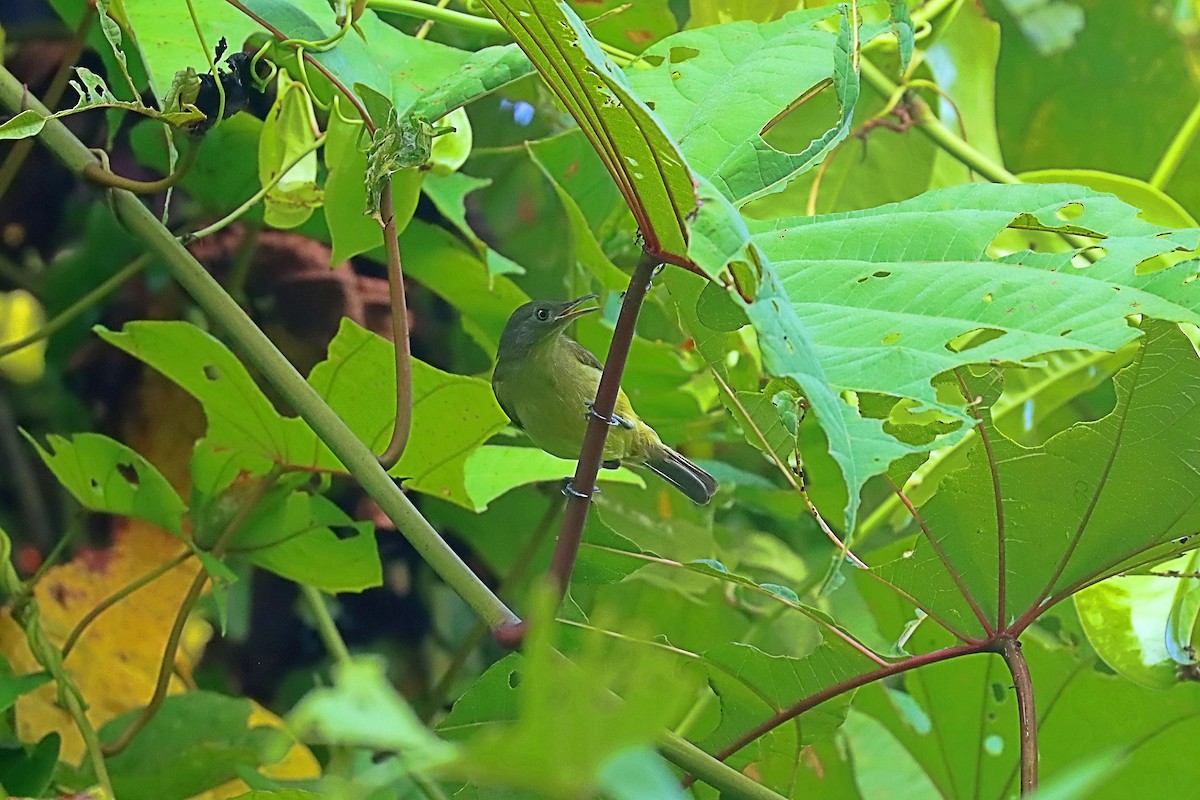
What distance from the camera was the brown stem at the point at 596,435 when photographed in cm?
53

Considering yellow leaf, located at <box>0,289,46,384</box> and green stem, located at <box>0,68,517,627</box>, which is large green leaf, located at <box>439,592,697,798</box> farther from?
yellow leaf, located at <box>0,289,46,384</box>

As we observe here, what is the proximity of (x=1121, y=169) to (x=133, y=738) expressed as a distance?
139 cm

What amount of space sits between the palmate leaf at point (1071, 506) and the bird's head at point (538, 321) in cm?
53

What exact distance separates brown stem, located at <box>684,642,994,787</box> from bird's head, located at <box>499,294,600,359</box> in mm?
522

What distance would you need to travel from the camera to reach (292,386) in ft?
2.15

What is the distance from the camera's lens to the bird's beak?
1.15 metres

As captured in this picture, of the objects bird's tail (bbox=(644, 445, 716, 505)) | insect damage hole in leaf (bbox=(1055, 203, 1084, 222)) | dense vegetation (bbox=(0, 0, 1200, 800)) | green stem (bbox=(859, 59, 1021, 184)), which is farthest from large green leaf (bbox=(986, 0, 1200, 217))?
insect damage hole in leaf (bbox=(1055, 203, 1084, 222))

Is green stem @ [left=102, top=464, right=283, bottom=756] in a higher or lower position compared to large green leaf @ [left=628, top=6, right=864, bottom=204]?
lower

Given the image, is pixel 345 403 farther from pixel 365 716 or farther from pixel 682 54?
pixel 365 716

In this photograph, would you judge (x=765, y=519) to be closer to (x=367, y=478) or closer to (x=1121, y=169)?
(x=1121, y=169)

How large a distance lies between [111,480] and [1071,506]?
68 centimetres

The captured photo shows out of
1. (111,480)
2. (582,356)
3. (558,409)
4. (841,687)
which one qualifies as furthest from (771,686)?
(582,356)

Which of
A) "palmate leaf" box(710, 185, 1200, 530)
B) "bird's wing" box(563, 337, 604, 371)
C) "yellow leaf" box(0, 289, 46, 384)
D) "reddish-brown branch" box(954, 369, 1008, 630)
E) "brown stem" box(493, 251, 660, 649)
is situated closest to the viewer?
"palmate leaf" box(710, 185, 1200, 530)

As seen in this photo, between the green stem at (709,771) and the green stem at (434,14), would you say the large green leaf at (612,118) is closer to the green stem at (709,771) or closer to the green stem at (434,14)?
the green stem at (709,771)
